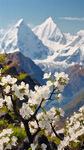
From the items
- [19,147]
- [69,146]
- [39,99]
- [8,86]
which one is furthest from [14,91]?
[19,147]

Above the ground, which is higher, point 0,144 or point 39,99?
point 39,99

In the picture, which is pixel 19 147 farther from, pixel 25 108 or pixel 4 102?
pixel 25 108

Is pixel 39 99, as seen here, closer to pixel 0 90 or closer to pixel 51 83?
pixel 51 83

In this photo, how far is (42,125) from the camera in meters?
8.41

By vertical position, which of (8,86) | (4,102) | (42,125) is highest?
(4,102)

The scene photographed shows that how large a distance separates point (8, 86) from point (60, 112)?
9.50 feet

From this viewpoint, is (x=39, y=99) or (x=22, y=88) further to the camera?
(x=39, y=99)

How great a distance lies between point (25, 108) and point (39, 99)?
58 centimetres

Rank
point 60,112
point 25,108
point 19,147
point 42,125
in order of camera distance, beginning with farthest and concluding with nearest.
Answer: point 19,147
point 60,112
point 42,125
point 25,108

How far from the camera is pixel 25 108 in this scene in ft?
25.3

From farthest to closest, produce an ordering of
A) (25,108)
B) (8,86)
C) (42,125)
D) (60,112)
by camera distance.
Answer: (60,112) → (42,125) → (25,108) → (8,86)

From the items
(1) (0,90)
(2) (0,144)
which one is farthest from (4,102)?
(2) (0,144)

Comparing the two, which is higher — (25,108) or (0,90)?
(0,90)

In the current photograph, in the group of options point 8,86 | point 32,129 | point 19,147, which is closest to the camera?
point 8,86
